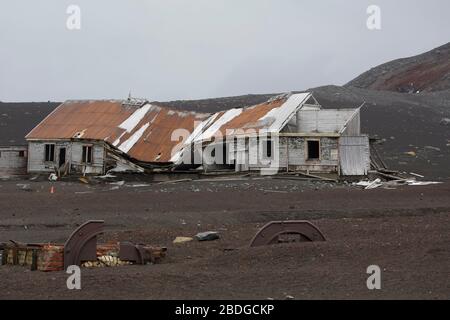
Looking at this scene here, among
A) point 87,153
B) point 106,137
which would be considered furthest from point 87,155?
point 106,137

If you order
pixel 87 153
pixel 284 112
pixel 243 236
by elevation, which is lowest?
pixel 243 236

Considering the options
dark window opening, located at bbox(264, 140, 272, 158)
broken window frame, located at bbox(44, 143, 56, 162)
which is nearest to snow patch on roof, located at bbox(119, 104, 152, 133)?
broken window frame, located at bbox(44, 143, 56, 162)

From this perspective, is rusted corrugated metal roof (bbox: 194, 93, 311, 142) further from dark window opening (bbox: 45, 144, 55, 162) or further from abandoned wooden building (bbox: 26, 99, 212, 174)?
dark window opening (bbox: 45, 144, 55, 162)

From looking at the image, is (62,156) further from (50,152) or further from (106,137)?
(106,137)

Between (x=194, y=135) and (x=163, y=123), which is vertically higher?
(x=163, y=123)

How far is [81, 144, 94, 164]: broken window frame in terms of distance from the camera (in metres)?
36.0

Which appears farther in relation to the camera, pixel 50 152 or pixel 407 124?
pixel 407 124

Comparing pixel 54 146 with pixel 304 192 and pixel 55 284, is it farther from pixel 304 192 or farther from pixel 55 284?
pixel 55 284

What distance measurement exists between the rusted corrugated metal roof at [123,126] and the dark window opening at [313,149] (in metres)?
7.74

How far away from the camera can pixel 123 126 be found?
127 feet

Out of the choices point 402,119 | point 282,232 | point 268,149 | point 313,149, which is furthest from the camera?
point 402,119

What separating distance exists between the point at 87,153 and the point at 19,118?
913 inches

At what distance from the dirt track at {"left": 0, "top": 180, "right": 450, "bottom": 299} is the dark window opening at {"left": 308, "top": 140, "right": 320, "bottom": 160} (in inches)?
123

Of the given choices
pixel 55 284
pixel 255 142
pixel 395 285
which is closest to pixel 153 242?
pixel 55 284
